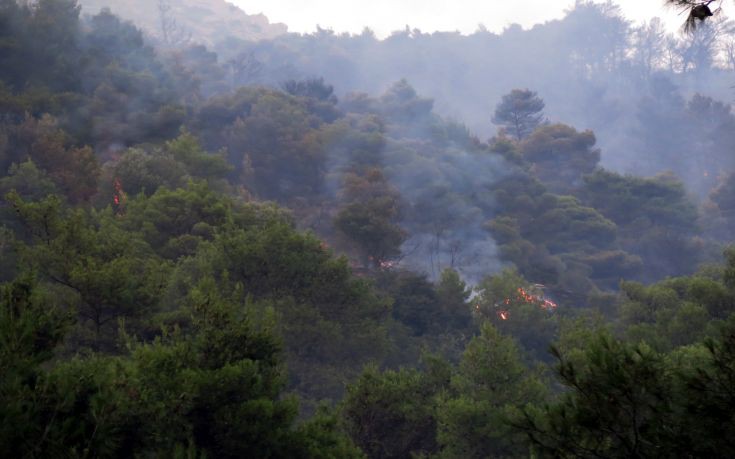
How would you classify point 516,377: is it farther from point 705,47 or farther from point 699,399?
point 705,47

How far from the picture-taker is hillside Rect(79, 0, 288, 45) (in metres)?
114

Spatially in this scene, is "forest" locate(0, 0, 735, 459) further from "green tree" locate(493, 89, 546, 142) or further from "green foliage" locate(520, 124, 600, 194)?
"green tree" locate(493, 89, 546, 142)

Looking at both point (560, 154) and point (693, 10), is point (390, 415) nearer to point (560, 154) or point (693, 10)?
point (693, 10)

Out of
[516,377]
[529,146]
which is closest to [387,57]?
[529,146]

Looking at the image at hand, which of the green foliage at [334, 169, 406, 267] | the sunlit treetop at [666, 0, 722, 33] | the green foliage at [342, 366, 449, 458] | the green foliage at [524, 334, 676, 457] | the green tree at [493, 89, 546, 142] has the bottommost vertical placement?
the green foliage at [334, 169, 406, 267]

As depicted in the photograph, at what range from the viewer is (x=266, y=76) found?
75688mm

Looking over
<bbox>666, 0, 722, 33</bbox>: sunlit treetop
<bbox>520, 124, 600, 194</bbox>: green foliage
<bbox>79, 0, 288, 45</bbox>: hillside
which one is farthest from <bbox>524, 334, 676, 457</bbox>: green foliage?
<bbox>79, 0, 288, 45</bbox>: hillside

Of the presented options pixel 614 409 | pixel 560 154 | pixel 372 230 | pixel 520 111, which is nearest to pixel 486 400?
pixel 614 409

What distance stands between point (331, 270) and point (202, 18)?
125272 millimetres

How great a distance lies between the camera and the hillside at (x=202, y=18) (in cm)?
11441

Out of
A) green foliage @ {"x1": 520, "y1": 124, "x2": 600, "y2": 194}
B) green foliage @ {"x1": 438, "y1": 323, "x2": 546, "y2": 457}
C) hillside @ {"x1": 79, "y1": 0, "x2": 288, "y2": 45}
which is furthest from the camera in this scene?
hillside @ {"x1": 79, "y1": 0, "x2": 288, "y2": 45}

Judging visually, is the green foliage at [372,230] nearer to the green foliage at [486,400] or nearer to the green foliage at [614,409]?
the green foliage at [486,400]

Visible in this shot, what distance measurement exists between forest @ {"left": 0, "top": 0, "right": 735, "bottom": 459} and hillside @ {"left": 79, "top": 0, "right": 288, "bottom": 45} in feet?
151

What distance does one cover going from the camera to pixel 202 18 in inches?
5320
